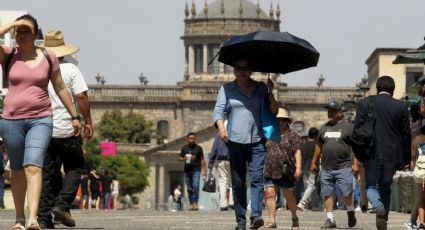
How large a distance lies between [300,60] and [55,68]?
146 inches

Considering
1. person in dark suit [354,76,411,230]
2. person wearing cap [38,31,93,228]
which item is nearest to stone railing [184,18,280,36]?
person wearing cap [38,31,93,228]

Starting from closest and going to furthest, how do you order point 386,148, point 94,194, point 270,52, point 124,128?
point 386,148, point 270,52, point 94,194, point 124,128

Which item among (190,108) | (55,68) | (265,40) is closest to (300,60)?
(265,40)

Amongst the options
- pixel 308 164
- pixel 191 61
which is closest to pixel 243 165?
pixel 308 164

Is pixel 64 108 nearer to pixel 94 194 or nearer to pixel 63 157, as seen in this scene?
pixel 63 157

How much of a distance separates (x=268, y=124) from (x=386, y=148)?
3.81 ft

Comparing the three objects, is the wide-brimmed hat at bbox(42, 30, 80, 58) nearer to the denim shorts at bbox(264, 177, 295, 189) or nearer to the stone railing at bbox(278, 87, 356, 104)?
the denim shorts at bbox(264, 177, 295, 189)

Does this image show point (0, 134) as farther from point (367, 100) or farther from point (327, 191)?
point (327, 191)

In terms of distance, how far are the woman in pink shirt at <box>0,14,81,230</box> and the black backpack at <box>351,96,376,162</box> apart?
360 centimetres

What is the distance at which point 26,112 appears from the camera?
1653 cm

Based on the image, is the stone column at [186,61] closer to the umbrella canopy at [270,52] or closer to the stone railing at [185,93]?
the stone railing at [185,93]

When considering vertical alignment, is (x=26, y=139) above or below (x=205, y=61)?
below

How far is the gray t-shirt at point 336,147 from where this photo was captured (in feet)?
72.5

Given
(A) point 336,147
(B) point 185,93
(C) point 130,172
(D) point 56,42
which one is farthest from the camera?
(B) point 185,93
